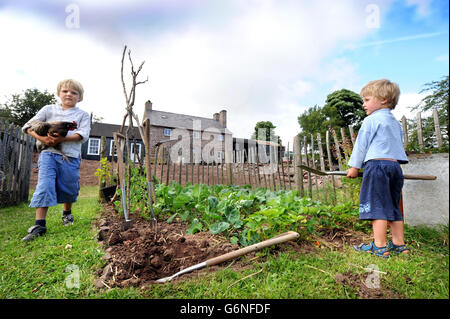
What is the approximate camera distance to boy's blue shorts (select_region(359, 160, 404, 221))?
1.72 metres

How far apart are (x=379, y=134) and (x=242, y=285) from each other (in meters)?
1.57

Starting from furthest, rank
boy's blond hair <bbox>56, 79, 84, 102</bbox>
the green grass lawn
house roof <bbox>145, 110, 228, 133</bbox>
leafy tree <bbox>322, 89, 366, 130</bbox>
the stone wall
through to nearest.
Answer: house roof <bbox>145, 110, 228, 133</bbox> < leafy tree <bbox>322, 89, 366, 130</bbox> < boy's blond hair <bbox>56, 79, 84, 102</bbox> < the stone wall < the green grass lawn

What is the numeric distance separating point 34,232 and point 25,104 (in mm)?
24314

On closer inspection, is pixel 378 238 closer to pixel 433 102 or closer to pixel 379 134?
pixel 379 134

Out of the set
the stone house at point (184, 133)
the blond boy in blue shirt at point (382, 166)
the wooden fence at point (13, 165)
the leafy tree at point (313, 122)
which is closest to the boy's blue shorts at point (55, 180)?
the wooden fence at point (13, 165)

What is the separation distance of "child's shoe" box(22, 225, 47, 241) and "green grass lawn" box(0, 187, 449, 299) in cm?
15

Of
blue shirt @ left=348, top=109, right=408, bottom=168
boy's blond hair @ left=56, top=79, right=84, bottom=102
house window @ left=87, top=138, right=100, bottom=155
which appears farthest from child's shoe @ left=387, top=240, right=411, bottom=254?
house window @ left=87, top=138, right=100, bottom=155

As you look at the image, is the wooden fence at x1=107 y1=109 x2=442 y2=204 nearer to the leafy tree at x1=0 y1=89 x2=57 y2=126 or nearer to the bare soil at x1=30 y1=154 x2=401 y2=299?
the bare soil at x1=30 y1=154 x2=401 y2=299

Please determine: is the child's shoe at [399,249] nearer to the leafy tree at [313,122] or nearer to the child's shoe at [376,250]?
the child's shoe at [376,250]

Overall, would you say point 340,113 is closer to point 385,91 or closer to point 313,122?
point 313,122

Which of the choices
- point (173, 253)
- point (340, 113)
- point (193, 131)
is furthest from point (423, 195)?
point (193, 131)

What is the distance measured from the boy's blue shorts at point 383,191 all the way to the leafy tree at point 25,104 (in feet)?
82.1

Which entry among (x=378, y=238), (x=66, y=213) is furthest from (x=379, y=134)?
(x=66, y=213)
